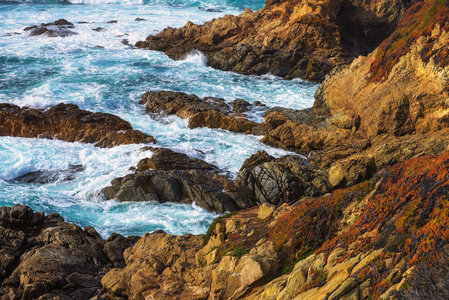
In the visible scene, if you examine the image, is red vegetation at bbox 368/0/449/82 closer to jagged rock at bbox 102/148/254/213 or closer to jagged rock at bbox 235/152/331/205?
jagged rock at bbox 235/152/331/205

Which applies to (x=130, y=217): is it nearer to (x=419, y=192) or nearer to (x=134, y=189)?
(x=134, y=189)

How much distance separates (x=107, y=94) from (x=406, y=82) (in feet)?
75.4

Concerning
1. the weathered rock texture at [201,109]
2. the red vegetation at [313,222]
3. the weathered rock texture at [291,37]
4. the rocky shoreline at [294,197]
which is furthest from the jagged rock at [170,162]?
the weathered rock texture at [291,37]

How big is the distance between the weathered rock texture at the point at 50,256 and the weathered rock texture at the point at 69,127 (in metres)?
8.92

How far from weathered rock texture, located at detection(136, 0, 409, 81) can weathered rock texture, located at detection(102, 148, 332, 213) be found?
2108cm

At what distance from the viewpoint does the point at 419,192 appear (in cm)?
841

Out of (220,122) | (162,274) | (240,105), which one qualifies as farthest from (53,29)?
(162,274)

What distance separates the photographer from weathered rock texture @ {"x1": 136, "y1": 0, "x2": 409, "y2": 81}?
1515 inches

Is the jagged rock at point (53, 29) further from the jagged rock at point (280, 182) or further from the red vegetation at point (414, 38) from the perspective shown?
the red vegetation at point (414, 38)

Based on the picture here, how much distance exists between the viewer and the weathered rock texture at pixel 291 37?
38469mm

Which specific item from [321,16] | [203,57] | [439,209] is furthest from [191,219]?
[321,16]

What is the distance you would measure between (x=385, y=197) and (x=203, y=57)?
34.7 metres

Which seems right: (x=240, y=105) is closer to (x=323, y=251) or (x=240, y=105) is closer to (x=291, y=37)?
(x=291, y=37)

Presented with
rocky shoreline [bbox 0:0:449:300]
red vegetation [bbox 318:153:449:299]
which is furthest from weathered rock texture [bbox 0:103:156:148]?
red vegetation [bbox 318:153:449:299]
